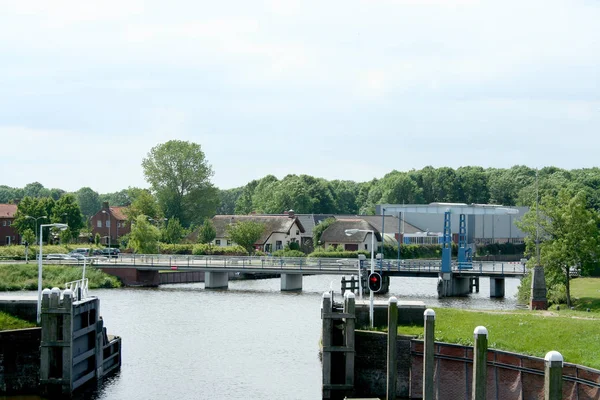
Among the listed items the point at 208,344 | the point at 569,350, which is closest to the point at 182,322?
the point at 208,344

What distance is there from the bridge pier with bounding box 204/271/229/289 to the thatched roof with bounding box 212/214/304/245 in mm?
32088

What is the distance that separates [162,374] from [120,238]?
8962 cm

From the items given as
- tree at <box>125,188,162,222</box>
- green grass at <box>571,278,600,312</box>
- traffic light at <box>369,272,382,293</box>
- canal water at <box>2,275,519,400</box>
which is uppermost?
tree at <box>125,188,162,222</box>

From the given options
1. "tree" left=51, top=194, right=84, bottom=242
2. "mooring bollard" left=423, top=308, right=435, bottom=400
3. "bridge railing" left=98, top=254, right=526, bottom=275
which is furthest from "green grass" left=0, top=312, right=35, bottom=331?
"tree" left=51, top=194, right=84, bottom=242

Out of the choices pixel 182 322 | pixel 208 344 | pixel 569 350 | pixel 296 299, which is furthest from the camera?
pixel 296 299

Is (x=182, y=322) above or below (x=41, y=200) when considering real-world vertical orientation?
below

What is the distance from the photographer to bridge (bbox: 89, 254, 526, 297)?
240ft

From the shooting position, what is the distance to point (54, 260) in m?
82.4

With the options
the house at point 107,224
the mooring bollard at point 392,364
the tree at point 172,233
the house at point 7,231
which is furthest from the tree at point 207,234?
the mooring bollard at point 392,364

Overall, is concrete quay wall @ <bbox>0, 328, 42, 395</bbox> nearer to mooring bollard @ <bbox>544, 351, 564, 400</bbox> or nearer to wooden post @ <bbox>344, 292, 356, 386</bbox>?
wooden post @ <bbox>344, 292, 356, 386</bbox>

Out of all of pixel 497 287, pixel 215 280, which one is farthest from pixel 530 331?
pixel 215 280

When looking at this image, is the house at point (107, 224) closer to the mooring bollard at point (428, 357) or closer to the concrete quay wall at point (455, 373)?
the concrete quay wall at point (455, 373)

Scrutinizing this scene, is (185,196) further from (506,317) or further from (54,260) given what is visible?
(506,317)

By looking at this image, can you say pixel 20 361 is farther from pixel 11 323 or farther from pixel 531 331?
pixel 531 331
